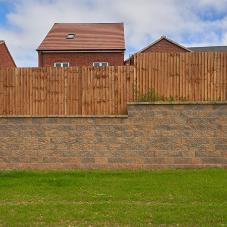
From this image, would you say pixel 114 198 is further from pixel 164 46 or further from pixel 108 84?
pixel 164 46

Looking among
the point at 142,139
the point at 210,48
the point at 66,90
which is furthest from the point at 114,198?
the point at 210,48

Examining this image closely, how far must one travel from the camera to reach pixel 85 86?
6.74 metres

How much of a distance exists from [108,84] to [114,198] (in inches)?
133

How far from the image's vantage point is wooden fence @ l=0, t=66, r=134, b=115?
669cm

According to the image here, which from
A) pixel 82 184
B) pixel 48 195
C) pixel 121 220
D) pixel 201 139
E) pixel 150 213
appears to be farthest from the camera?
pixel 201 139

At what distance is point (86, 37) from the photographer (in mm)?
19938

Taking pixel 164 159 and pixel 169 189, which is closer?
pixel 169 189

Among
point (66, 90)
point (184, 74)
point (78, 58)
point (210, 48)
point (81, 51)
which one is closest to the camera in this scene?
point (184, 74)

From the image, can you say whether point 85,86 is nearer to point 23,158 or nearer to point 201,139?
point 23,158

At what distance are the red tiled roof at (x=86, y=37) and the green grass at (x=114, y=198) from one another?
46.0ft

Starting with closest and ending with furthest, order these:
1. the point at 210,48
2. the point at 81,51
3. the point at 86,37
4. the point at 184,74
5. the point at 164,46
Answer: the point at 184,74 < the point at 81,51 < the point at 86,37 < the point at 164,46 < the point at 210,48

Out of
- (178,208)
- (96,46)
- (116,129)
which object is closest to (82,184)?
(116,129)

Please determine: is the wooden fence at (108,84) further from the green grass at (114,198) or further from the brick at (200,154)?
the green grass at (114,198)

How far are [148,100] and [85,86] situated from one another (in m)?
1.88
